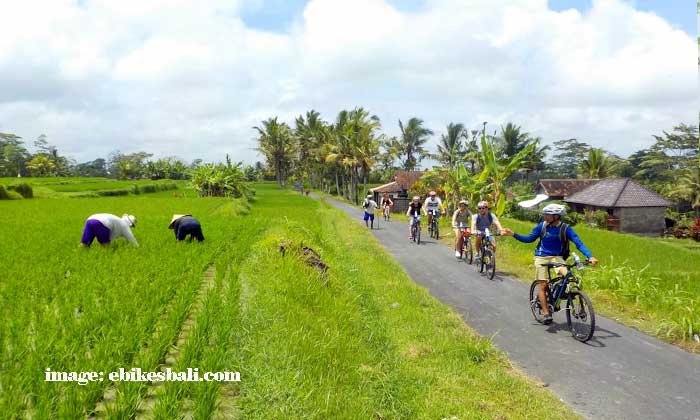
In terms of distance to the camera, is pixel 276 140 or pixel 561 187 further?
pixel 276 140

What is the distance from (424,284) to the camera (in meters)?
9.79

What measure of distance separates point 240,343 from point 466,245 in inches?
343

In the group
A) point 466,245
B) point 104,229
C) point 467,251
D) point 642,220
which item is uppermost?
point 104,229

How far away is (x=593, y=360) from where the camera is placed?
5.63 meters

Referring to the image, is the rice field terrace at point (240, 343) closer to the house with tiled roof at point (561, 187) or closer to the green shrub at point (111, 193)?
the green shrub at point (111, 193)

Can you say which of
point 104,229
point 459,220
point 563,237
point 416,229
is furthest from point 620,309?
point 104,229

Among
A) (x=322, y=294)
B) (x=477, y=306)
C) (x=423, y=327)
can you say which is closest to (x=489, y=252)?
(x=477, y=306)

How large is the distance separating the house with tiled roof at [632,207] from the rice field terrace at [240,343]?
3282cm

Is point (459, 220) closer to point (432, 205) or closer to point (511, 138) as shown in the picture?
point (432, 205)

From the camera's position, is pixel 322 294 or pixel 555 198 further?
pixel 555 198

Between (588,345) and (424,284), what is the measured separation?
403 centimetres

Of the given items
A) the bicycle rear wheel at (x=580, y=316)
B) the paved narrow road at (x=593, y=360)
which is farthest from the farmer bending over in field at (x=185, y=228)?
the bicycle rear wheel at (x=580, y=316)

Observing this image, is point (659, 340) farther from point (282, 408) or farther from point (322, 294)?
point (282, 408)

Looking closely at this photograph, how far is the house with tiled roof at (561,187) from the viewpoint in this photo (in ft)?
149
